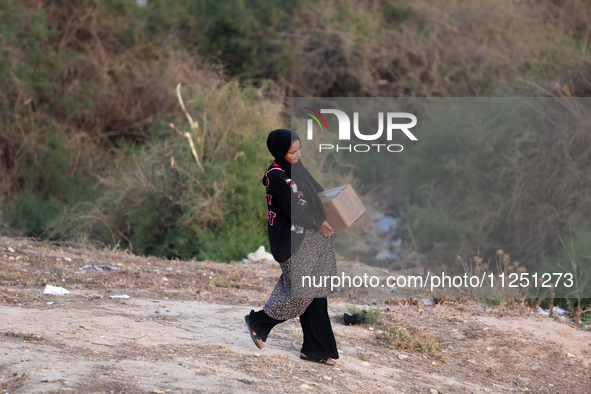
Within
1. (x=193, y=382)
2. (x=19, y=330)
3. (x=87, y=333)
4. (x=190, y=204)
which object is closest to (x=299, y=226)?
(x=193, y=382)

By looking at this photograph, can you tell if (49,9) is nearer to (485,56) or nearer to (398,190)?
(398,190)

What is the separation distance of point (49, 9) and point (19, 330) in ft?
35.2

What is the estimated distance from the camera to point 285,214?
3.59 m

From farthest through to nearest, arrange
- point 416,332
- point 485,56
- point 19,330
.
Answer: point 485,56
point 416,332
point 19,330

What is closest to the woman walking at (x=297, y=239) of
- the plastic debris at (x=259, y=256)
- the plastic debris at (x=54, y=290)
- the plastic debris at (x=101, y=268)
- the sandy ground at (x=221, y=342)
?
the sandy ground at (x=221, y=342)

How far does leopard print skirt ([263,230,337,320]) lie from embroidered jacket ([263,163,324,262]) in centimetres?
7

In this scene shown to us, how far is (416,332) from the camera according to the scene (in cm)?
491

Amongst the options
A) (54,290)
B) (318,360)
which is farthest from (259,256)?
(318,360)

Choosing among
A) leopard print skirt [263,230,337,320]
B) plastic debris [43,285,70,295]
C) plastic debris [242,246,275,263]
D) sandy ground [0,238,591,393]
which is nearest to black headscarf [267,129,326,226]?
leopard print skirt [263,230,337,320]

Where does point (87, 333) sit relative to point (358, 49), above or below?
below

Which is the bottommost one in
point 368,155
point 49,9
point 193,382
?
point 193,382

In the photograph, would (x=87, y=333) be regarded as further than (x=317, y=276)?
Yes

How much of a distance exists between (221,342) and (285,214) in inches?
44.8

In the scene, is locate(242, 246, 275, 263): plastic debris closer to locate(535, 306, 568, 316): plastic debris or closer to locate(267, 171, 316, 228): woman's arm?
locate(535, 306, 568, 316): plastic debris
